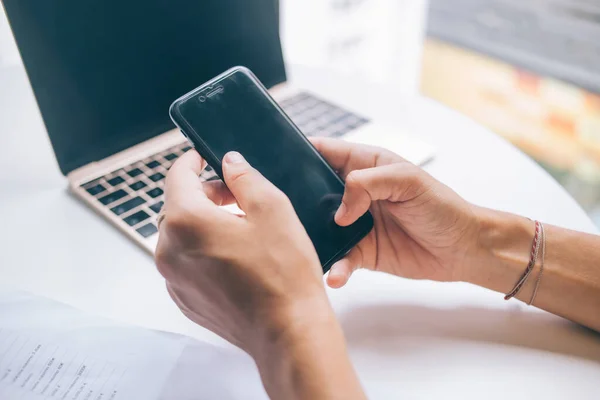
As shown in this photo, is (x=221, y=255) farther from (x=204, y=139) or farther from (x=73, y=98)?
(x=73, y=98)

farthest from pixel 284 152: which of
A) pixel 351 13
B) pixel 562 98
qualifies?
pixel 562 98

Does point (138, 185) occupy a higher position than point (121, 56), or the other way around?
point (121, 56)

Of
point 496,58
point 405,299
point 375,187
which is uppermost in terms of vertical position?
point 375,187

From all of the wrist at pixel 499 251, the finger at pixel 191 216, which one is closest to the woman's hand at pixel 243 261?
the finger at pixel 191 216

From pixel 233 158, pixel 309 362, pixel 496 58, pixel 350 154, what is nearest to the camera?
pixel 309 362

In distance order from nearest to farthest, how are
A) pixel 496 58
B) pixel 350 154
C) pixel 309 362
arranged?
pixel 309 362, pixel 350 154, pixel 496 58

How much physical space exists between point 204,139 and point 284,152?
0.08 metres

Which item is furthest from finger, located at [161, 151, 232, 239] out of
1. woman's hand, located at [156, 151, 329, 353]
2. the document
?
the document

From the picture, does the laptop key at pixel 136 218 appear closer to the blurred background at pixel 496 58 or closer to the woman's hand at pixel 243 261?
the woman's hand at pixel 243 261

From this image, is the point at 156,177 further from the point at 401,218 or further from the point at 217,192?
the point at 401,218

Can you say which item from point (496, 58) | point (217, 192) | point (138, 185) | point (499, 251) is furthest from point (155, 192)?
point (496, 58)

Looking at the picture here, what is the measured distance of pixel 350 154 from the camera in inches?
22.7

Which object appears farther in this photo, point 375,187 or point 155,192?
point 155,192

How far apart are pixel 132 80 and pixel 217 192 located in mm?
240
